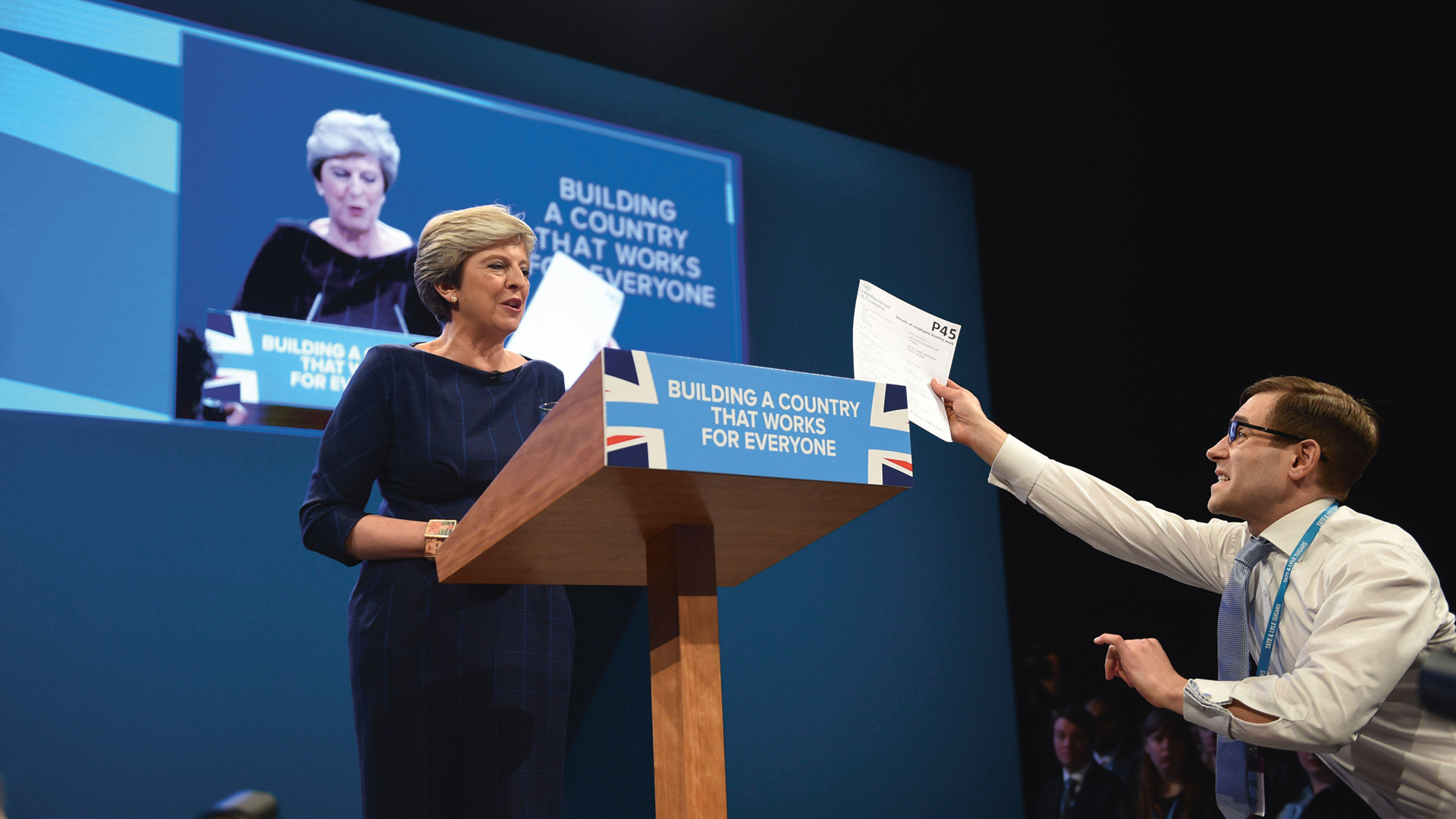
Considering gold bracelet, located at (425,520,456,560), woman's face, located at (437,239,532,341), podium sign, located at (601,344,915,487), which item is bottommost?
gold bracelet, located at (425,520,456,560)

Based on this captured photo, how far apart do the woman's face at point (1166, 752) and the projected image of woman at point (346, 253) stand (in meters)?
2.98

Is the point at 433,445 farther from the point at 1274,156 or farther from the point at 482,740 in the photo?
the point at 1274,156

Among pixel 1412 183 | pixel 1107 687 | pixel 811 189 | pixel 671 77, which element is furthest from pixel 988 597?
pixel 671 77

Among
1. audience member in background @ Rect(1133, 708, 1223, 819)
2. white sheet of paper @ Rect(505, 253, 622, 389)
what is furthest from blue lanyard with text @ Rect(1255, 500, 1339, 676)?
audience member in background @ Rect(1133, 708, 1223, 819)

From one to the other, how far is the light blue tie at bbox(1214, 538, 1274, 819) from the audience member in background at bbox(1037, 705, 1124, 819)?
2.44m

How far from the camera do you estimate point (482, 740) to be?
1555 millimetres

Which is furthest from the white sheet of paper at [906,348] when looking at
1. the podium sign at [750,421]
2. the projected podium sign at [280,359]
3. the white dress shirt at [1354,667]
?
the projected podium sign at [280,359]

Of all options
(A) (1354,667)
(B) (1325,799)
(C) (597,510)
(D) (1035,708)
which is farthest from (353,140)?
(B) (1325,799)

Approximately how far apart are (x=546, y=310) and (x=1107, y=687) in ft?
8.73

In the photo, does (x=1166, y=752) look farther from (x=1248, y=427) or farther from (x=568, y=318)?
(x=568, y=318)

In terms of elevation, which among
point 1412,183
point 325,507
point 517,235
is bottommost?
point 325,507

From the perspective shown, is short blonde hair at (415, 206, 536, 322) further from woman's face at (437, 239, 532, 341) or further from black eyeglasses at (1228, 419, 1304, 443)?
black eyeglasses at (1228, 419, 1304, 443)

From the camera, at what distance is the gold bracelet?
1532 mm

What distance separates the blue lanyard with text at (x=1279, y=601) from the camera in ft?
5.62
